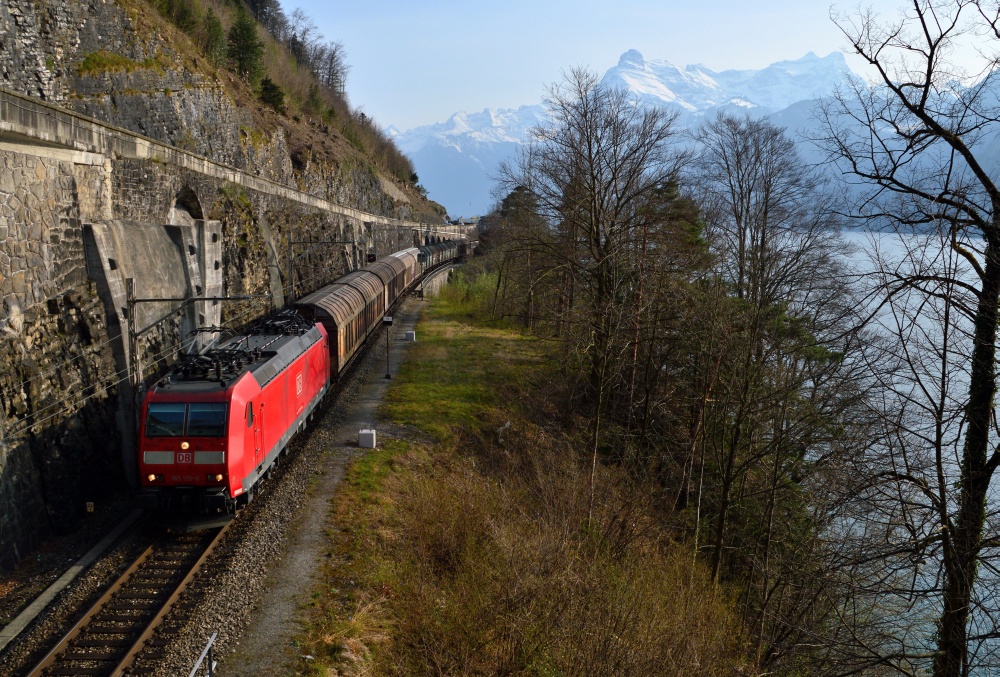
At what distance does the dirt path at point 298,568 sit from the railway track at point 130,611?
1.24m

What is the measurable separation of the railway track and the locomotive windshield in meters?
1.97

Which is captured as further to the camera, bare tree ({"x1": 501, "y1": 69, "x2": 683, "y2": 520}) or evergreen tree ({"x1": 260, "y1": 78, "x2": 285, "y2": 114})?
evergreen tree ({"x1": 260, "y1": 78, "x2": 285, "y2": 114})

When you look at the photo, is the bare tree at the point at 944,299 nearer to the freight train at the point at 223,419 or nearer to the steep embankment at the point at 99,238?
the freight train at the point at 223,419

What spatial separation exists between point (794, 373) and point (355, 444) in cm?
1120

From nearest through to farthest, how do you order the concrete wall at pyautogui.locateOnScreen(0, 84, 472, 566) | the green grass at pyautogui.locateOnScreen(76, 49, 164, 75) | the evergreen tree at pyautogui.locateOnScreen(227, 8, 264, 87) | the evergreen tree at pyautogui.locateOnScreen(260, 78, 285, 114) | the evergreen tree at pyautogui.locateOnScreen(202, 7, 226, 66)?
1. the concrete wall at pyautogui.locateOnScreen(0, 84, 472, 566)
2. the green grass at pyautogui.locateOnScreen(76, 49, 164, 75)
3. the evergreen tree at pyautogui.locateOnScreen(202, 7, 226, 66)
4. the evergreen tree at pyautogui.locateOnScreen(227, 8, 264, 87)
5. the evergreen tree at pyautogui.locateOnScreen(260, 78, 285, 114)

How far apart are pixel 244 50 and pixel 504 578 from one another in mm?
45166

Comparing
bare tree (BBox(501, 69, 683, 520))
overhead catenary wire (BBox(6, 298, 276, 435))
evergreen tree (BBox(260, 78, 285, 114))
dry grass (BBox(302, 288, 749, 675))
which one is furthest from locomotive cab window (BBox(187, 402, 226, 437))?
evergreen tree (BBox(260, 78, 285, 114))

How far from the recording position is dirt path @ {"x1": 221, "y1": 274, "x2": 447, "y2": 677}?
906 cm

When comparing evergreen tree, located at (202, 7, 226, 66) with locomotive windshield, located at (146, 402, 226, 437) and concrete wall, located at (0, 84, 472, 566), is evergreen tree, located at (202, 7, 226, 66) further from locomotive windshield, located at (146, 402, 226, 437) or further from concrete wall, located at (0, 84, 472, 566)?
locomotive windshield, located at (146, 402, 226, 437)

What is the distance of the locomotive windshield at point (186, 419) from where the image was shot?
12.0m

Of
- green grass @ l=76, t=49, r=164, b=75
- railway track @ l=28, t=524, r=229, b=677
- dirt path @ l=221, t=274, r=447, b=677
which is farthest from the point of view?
green grass @ l=76, t=49, r=164, b=75

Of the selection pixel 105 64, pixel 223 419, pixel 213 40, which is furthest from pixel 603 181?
pixel 213 40

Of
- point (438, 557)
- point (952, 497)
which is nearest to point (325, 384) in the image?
point (438, 557)

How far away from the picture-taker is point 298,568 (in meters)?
11.5
